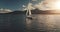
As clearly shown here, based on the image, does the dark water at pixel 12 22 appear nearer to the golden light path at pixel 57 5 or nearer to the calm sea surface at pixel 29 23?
the calm sea surface at pixel 29 23

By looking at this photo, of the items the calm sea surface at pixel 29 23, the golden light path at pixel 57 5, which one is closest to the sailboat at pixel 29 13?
the calm sea surface at pixel 29 23

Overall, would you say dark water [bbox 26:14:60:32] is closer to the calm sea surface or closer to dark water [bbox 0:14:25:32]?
the calm sea surface

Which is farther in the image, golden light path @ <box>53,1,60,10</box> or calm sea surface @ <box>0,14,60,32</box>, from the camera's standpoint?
golden light path @ <box>53,1,60,10</box>

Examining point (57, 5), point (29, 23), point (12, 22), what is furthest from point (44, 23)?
point (12, 22)

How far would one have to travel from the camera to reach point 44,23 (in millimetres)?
3369

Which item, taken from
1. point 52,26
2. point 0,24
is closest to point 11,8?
point 0,24

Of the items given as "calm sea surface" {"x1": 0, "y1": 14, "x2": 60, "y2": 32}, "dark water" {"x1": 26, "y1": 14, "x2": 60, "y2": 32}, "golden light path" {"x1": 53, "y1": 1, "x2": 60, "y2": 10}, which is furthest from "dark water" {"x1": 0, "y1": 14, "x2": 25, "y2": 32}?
"golden light path" {"x1": 53, "y1": 1, "x2": 60, "y2": 10}

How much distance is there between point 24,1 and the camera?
3.41 meters

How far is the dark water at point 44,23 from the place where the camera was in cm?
328

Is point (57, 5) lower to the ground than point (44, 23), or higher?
higher

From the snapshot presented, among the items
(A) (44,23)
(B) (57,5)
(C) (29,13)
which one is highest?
(B) (57,5)

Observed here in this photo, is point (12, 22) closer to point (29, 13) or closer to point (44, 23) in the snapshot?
point (29, 13)

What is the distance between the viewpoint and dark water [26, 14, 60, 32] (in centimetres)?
328

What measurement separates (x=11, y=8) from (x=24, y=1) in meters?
0.30
